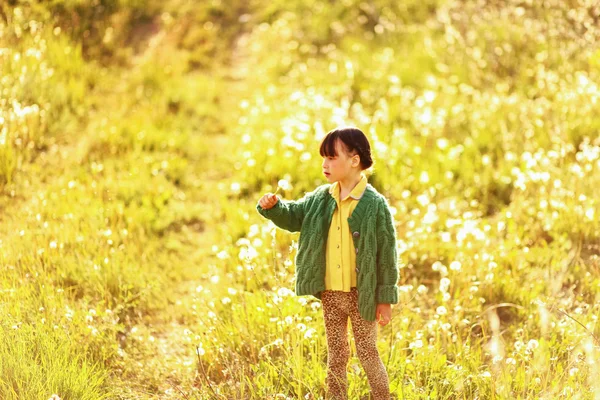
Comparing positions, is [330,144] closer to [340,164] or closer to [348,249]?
[340,164]

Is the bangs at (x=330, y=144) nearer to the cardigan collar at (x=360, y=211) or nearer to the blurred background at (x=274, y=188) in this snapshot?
the cardigan collar at (x=360, y=211)

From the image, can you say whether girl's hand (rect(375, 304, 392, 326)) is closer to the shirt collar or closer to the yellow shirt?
the yellow shirt

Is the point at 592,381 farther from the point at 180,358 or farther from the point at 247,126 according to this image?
the point at 247,126

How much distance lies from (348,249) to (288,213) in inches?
14.9

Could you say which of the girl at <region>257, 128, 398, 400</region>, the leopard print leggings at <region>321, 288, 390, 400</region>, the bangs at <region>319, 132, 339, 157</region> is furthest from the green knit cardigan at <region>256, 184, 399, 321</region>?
the bangs at <region>319, 132, 339, 157</region>

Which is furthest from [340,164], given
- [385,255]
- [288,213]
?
[385,255]

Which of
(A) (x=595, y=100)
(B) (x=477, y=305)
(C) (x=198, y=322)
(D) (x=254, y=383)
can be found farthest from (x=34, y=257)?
(A) (x=595, y=100)

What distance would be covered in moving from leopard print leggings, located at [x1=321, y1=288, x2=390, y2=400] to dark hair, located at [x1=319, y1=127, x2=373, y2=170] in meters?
0.69

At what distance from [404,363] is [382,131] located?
385 centimetres

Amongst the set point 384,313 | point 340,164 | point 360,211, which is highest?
point 340,164

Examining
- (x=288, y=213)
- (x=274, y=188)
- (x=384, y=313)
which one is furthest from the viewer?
(x=274, y=188)

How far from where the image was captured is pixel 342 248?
3115 mm

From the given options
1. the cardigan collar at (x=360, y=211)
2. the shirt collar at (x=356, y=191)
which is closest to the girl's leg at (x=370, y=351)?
the cardigan collar at (x=360, y=211)

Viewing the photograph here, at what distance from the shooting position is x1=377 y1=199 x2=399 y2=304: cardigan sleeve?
3074 mm
